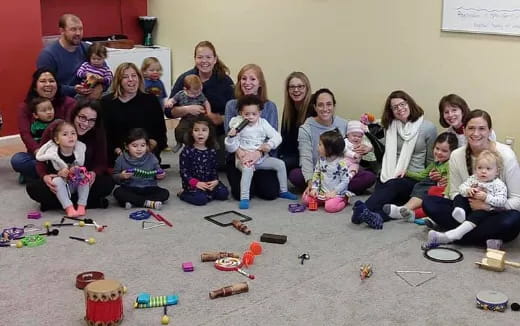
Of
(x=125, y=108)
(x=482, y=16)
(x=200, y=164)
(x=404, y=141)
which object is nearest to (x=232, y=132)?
(x=200, y=164)

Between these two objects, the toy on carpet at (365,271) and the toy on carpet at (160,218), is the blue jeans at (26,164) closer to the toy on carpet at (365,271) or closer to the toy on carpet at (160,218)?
the toy on carpet at (160,218)

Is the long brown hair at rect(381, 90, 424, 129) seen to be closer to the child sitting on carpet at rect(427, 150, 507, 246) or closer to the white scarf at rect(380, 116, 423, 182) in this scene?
the white scarf at rect(380, 116, 423, 182)

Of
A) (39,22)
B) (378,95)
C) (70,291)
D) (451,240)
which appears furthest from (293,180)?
(39,22)

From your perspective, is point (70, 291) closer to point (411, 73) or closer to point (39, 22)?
point (411, 73)

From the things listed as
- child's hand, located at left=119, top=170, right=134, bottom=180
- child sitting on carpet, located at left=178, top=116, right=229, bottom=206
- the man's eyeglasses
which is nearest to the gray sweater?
the man's eyeglasses

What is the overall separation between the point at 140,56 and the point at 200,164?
2.35m

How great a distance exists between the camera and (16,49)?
5.32 m

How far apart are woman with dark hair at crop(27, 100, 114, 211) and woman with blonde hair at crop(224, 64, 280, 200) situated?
80cm

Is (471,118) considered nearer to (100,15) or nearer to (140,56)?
(140,56)

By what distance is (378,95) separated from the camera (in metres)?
4.85

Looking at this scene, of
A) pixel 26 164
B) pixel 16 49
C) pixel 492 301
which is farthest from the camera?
pixel 16 49

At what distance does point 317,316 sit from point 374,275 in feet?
1.65

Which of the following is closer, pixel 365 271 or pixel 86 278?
pixel 86 278

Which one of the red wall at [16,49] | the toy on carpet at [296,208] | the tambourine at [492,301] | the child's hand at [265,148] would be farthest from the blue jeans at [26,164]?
the tambourine at [492,301]
